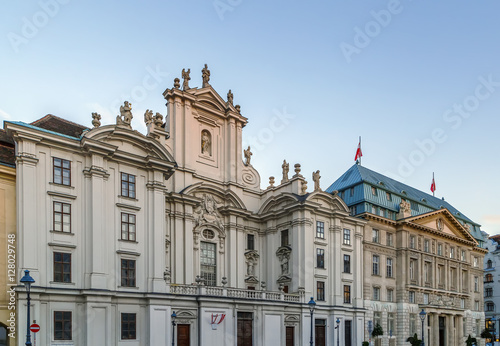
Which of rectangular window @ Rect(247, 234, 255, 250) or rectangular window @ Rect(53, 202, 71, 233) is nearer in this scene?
rectangular window @ Rect(53, 202, 71, 233)

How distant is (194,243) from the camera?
44.0 m

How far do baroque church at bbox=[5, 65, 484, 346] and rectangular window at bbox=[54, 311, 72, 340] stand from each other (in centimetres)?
7

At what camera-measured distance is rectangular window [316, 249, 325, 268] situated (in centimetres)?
4800

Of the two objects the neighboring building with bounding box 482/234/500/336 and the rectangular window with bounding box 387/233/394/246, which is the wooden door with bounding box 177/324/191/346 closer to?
the rectangular window with bounding box 387/233/394/246

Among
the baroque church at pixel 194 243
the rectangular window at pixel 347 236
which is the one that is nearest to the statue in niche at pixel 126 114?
the baroque church at pixel 194 243

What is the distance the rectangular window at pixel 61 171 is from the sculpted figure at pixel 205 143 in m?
15.2

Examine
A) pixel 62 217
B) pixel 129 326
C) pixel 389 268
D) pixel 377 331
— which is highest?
pixel 62 217

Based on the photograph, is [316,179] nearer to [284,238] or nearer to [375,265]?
[284,238]

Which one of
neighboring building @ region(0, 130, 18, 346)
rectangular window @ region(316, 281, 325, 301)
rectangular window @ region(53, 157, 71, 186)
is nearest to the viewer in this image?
neighboring building @ region(0, 130, 18, 346)

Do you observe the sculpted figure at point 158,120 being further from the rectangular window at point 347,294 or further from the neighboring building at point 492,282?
the neighboring building at point 492,282

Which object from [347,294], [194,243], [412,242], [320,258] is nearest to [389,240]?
[412,242]

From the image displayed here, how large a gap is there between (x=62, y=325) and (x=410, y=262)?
40.7 metres

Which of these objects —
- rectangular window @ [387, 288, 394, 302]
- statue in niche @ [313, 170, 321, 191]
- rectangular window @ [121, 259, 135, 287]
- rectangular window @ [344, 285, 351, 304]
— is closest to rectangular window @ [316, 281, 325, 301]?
rectangular window @ [344, 285, 351, 304]

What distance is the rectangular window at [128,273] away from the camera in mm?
35781
